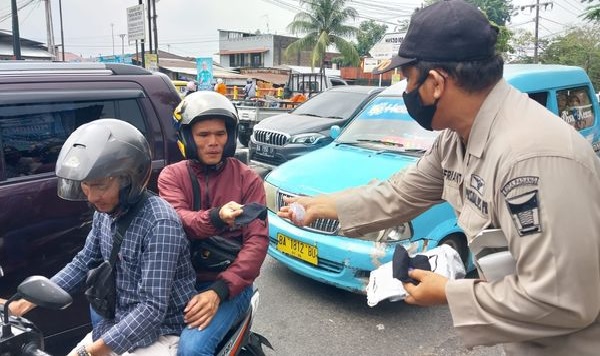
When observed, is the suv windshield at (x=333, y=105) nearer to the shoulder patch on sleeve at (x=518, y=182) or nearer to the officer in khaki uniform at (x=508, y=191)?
the officer in khaki uniform at (x=508, y=191)

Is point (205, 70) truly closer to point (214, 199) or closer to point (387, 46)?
point (387, 46)

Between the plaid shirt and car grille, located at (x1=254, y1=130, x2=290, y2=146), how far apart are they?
6357 millimetres

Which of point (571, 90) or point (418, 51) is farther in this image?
point (571, 90)

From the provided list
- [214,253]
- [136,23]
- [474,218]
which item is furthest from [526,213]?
[136,23]

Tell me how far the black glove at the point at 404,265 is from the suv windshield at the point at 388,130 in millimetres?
3021

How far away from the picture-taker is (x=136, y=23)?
15.2m

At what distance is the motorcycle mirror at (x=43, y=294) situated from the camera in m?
1.58

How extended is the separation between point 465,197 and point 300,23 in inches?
1319

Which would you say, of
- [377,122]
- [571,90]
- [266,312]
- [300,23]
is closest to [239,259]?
[266,312]

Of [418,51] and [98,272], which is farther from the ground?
[418,51]

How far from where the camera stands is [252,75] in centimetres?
4000

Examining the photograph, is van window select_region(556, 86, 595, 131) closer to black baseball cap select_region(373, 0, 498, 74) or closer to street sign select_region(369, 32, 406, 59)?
→ black baseball cap select_region(373, 0, 498, 74)

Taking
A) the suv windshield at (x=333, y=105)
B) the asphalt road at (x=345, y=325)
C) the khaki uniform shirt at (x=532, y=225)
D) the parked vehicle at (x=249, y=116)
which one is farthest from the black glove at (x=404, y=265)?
the parked vehicle at (x=249, y=116)

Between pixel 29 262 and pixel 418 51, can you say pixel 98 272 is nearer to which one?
pixel 29 262
